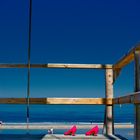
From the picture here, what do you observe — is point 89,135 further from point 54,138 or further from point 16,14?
point 16,14

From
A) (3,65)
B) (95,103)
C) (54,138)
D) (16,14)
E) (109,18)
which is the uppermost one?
(109,18)

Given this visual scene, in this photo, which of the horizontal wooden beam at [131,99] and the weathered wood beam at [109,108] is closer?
the horizontal wooden beam at [131,99]

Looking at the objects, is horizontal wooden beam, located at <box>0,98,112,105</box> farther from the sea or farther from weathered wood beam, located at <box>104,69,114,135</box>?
the sea

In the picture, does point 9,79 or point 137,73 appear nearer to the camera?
point 137,73

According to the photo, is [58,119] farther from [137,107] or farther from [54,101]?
[137,107]

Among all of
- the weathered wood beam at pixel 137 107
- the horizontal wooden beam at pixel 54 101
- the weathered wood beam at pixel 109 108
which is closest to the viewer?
the weathered wood beam at pixel 137 107

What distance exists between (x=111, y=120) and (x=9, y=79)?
170ft

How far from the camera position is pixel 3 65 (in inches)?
233

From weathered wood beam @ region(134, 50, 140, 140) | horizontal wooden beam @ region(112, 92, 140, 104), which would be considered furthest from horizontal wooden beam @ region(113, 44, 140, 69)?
horizontal wooden beam @ region(112, 92, 140, 104)

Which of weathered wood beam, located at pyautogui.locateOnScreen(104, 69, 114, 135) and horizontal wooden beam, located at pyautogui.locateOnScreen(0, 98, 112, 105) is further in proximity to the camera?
weathered wood beam, located at pyautogui.locateOnScreen(104, 69, 114, 135)

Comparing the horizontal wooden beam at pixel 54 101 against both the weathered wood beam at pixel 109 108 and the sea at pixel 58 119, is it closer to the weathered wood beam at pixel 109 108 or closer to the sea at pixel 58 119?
the weathered wood beam at pixel 109 108

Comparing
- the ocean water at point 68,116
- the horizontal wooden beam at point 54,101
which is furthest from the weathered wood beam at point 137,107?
the horizontal wooden beam at point 54,101

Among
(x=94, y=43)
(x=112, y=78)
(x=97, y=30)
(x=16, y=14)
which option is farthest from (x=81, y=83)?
(x=112, y=78)

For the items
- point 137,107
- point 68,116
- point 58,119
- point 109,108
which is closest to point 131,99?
point 137,107
